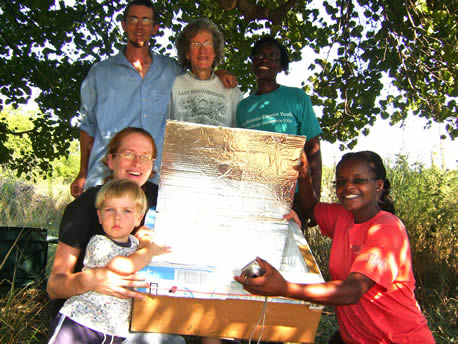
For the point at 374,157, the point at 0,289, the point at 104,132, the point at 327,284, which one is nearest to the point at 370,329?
the point at 327,284

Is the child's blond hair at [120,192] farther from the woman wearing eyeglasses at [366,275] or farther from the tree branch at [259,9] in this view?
the tree branch at [259,9]

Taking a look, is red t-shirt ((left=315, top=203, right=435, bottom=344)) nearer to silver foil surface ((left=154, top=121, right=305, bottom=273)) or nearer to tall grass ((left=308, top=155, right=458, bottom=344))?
silver foil surface ((left=154, top=121, right=305, bottom=273))

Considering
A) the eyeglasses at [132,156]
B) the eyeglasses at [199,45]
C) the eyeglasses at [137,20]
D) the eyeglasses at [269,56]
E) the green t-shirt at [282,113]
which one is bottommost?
the eyeglasses at [132,156]

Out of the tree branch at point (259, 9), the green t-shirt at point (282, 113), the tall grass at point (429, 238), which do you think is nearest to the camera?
the green t-shirt at point (282, 113)

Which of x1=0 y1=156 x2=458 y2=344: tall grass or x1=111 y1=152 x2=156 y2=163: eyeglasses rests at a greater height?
x1=111 y1=152 x2=156 y2=163: eyeglasses

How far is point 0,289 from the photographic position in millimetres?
3164

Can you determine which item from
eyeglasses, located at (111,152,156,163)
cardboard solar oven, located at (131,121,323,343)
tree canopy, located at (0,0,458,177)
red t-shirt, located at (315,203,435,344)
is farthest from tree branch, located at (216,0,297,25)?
red t-shirt, located at (315,203,435,344)

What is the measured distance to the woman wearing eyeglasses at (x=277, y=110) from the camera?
93.7 inches

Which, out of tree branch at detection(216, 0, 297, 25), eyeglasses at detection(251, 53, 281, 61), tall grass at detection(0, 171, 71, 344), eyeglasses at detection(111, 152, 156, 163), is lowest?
tall grass at detection(0, 171, 71, 344)

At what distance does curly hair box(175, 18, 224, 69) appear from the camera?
251 cm

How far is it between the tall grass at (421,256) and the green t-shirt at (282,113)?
4.98 ft

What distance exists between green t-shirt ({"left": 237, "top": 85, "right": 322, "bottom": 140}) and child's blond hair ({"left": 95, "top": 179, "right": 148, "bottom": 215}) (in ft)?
3.21

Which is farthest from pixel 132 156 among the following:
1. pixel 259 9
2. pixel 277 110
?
pixel 259 9

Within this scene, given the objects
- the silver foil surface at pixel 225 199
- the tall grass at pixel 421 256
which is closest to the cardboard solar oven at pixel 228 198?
the silver foil surface at pixel 225 199
